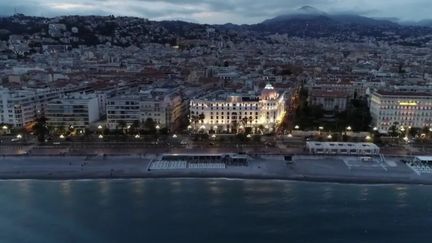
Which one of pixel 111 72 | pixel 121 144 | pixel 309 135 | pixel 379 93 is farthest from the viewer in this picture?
pixel 111 72

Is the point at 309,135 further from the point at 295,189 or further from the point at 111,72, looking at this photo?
the point at 111,72

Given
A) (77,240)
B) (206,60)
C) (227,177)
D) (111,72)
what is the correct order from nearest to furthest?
(77,240), (227,177), (111,72), (206,60)

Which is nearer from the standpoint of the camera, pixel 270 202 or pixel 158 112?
pixel 270 202

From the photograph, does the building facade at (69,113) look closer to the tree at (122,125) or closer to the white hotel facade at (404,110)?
the tree at (122,125)

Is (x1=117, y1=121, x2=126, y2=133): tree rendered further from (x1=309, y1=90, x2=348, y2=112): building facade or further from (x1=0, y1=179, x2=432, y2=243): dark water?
(x1=309, y1=90, x2=348, y2=112): building facade

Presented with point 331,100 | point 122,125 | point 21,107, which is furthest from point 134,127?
point 331,100

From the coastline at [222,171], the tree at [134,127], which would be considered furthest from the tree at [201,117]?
the coastline at [222,171]

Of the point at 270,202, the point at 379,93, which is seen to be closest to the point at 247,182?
the point at 270,202
